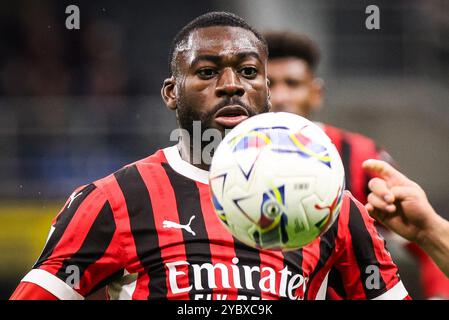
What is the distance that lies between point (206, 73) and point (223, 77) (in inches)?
3.0

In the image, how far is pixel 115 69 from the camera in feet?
26.8

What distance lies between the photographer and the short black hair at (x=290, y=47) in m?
5.95

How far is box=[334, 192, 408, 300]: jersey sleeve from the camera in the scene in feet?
10.2

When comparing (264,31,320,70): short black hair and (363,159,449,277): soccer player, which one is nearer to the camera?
(363,159,449,277): soccer player

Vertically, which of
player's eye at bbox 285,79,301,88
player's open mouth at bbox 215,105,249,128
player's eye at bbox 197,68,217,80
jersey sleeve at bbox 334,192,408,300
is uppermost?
player's eye at bbox 197,68,217,80

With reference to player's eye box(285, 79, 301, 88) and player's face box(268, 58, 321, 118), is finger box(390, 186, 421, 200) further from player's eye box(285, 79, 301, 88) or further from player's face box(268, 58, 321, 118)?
player's eye box(285, 79, 301, 88)

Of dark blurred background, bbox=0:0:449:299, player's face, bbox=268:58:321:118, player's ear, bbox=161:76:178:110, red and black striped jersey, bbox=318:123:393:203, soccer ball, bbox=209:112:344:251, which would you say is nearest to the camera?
soccer ball, bbox=209:112:344:251

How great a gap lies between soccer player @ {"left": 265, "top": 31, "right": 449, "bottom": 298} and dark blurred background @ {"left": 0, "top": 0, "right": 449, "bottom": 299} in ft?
5.29

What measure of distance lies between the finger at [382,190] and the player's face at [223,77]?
0.50m

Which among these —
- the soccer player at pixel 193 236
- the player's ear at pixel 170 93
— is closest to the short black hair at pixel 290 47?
the player's ear at pixel 170 93

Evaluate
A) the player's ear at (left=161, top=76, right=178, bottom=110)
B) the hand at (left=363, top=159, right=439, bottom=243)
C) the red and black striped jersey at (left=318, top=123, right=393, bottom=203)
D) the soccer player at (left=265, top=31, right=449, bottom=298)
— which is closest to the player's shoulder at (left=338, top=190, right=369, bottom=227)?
the hand at (left=363, top=159, right=439, bottom=243)

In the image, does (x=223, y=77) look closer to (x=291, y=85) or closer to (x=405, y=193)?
(x=405, y=193)
